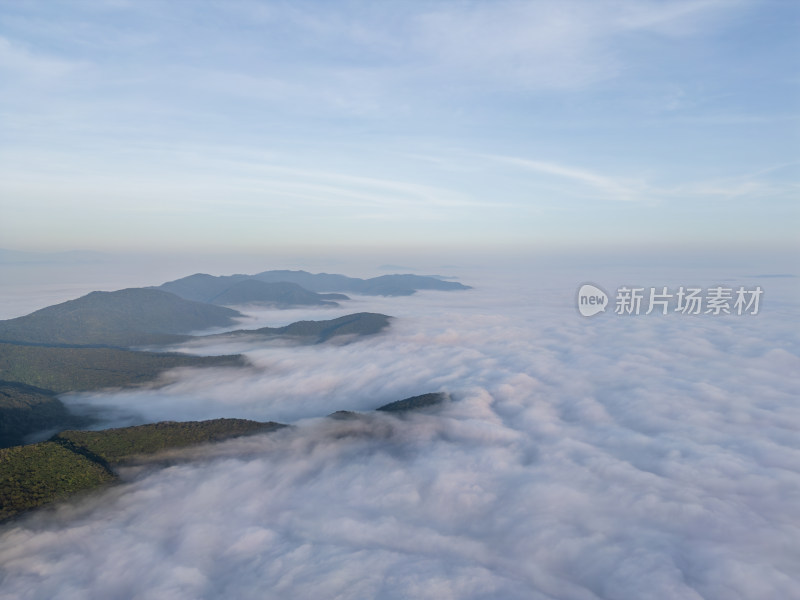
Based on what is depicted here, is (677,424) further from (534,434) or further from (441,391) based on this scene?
(441,391)

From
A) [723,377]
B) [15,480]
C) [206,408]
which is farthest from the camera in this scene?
[723,377]

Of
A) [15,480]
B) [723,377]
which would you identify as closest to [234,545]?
[15,480]

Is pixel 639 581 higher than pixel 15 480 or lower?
lower

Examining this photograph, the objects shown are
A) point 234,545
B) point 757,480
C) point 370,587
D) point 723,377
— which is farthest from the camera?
point 723,377

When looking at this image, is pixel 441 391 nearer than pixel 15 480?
No

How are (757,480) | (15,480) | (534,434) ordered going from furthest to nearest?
(534,434), (757,480), (15,480)

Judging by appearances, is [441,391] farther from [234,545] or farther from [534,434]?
[234,545]

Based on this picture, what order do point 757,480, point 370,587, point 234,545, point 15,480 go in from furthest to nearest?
point 757,480 → point 15,480 → point 234,545 → point 370,587

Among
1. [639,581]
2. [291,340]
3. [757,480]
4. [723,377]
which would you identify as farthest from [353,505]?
[291,340]

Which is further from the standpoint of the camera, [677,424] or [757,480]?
[677,424]
